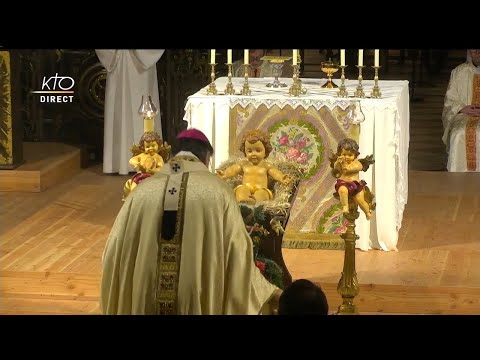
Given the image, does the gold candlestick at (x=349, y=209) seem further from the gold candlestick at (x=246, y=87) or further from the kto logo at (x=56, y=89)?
the kto logo at (x=56, y=89)

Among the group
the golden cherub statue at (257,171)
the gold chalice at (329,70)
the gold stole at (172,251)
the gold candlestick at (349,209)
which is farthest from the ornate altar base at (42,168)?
the gold stole at (172,251)

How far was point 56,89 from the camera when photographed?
1439cm

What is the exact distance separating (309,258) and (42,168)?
3.22m

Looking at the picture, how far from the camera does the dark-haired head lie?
7.27 metres

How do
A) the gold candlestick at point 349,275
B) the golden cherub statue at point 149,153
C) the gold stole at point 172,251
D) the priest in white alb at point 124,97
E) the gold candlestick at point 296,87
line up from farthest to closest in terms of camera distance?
the priest in white alb at point 124,97, the gold candlestick at point 296,87, the golden cherub statue at point 149,153, the gold candlestick at point 349,275, the gold stole at point 172,251

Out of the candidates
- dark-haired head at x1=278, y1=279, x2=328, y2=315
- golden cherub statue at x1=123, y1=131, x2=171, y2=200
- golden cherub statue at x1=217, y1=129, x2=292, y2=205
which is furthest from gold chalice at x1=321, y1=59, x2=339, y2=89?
dark-haired head at x1=278, y1=279, x2=328, y2=315

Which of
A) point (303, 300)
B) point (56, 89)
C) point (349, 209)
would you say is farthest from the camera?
point (56, 89)

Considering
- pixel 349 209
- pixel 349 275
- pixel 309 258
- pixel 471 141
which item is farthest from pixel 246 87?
pixel 471 141

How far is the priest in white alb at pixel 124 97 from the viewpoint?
45.0 ft

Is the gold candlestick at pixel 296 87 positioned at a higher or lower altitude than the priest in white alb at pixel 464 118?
higher

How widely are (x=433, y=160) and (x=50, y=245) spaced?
16.2ft

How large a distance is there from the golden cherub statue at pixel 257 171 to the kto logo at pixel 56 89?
14.7ft

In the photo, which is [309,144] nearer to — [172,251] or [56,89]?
[172,251]
